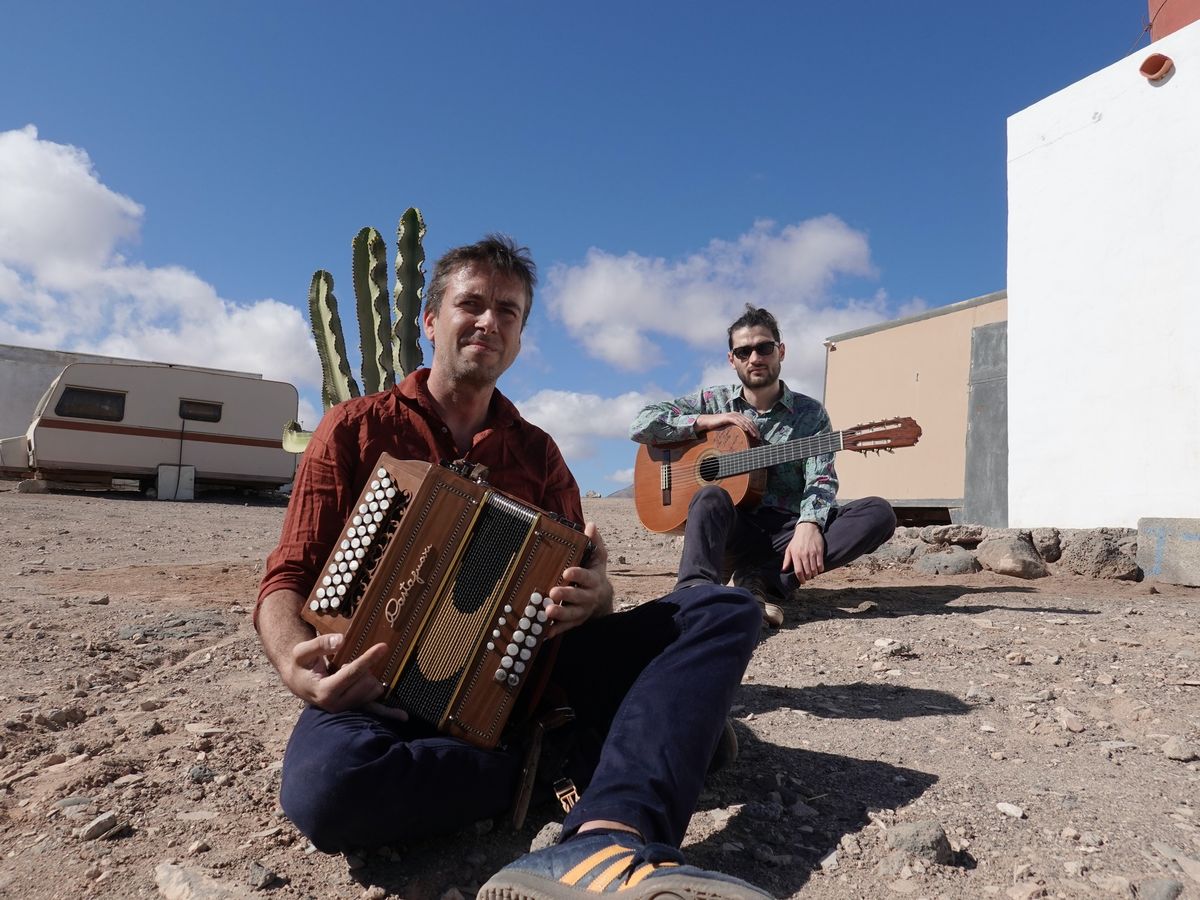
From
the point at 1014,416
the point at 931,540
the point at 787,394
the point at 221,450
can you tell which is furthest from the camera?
the point at 221,450

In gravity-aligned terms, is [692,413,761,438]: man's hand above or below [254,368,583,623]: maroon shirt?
above

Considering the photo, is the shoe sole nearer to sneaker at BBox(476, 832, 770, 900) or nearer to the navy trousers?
sneaker at BBox(476, 832, 770, 900)

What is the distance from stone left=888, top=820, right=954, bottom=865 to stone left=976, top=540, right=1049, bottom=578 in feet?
15.5

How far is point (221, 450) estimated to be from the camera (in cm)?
1479

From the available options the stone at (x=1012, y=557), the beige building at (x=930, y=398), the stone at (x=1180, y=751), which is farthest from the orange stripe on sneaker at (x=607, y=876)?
the beige building at (x=930, y=398)

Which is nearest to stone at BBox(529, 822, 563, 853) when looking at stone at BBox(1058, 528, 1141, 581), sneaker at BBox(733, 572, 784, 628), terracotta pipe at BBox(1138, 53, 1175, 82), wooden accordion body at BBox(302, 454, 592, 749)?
wooden accordion body at BBox(302, 454, 592, 749)

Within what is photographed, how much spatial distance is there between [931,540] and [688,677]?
5626 millimetres

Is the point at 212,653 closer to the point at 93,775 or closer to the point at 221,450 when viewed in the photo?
the point at 93,775

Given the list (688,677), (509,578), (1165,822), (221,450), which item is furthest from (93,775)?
(221,450)

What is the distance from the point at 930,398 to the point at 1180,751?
8.08m

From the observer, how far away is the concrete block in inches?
223

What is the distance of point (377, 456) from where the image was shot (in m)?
2.26

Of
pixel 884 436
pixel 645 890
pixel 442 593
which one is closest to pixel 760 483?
pixel 884 436

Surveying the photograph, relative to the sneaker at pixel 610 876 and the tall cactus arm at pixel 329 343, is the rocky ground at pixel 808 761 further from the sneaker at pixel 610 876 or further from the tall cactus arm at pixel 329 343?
the tall cactus arm at pixel 329 343
